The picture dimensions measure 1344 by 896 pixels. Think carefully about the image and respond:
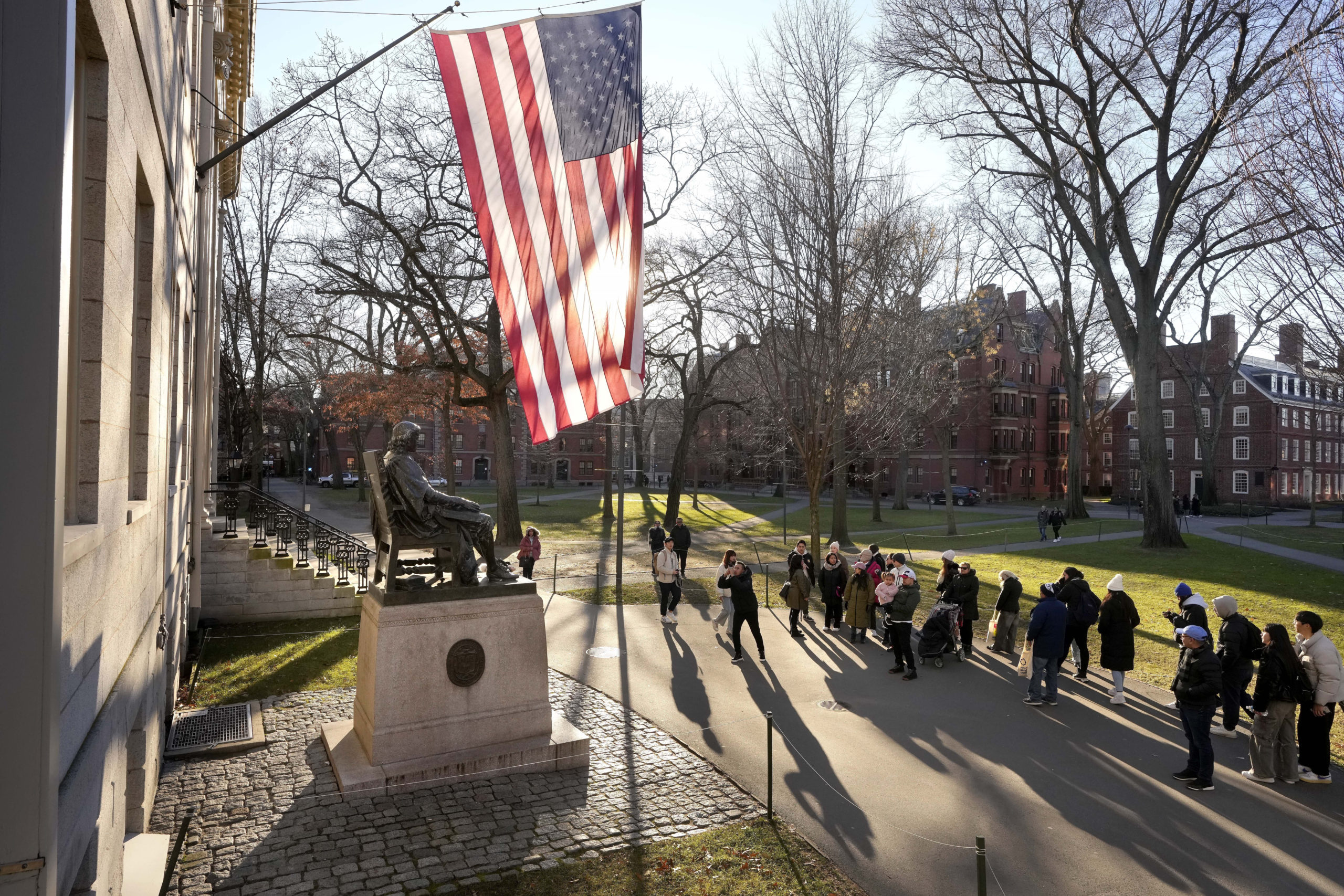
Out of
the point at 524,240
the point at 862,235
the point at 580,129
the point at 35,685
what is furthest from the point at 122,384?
the point at 862,235

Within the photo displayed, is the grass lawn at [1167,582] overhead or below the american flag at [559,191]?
below

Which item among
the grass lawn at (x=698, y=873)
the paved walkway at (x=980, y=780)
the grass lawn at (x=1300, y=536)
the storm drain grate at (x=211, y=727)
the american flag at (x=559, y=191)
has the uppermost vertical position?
the american flag at (x=559, y=191)

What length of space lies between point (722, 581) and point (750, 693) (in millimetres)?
2376

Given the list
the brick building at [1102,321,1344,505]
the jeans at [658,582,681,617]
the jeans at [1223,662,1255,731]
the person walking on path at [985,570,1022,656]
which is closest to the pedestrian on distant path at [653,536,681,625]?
the jeans at [658,582,681,617]

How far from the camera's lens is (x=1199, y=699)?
8062mm

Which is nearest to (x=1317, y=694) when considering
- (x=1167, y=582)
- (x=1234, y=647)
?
(x=1234, y=647)

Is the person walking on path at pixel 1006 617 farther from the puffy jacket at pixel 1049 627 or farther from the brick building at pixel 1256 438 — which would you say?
the brick building at pixel 1256 438

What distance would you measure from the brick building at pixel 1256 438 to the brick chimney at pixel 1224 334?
92mm

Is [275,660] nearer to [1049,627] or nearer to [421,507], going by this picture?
[421,507]

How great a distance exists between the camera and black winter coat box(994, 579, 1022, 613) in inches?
520

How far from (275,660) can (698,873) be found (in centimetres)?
921

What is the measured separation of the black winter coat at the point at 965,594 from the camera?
43.7 feet

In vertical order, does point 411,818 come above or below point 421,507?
below

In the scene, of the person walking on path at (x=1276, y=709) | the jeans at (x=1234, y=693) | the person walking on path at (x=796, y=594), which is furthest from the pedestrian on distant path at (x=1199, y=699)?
the person walking on path at (x=796, y=594)
